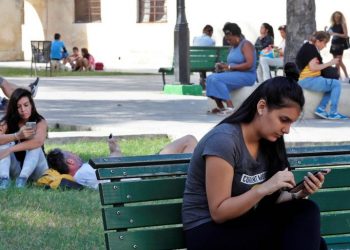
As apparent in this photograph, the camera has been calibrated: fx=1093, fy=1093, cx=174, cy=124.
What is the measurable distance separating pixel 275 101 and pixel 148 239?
83 cm

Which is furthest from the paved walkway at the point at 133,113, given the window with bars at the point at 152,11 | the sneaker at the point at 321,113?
the window with bars at the point at 152,11

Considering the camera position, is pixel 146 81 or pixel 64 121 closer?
pixel 64 121

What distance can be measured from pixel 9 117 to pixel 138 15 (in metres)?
28.3

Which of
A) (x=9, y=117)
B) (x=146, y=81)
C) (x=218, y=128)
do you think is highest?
(x=218, y=128)

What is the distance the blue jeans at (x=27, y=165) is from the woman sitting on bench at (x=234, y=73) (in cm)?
634

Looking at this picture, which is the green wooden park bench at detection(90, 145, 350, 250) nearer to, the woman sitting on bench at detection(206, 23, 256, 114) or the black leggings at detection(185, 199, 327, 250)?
the black leggings at detection(185, 199, 327, 250)

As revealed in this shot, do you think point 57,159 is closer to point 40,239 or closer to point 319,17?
point 40,239

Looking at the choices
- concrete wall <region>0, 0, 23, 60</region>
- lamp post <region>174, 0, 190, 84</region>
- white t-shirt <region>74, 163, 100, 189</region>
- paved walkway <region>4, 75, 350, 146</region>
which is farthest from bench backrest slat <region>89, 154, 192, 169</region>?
concrete wall <region>0, 0, 23, 60</region>

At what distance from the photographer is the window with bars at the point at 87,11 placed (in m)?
39.0

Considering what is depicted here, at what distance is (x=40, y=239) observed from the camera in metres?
6.76

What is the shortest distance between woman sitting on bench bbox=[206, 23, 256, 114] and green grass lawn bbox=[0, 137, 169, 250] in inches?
264

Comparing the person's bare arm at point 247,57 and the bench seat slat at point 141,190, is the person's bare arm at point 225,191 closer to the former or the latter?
the bench seat slat at point 141,190

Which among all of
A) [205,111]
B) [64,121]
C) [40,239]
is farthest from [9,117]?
[205,111]

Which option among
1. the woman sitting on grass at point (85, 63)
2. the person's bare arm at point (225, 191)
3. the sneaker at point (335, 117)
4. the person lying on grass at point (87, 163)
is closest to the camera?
the person's bare arm at point (225, 191)
